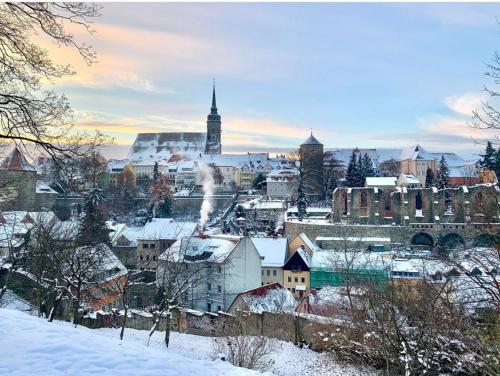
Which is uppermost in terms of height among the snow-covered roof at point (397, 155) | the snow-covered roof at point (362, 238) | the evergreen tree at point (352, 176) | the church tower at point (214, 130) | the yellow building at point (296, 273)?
the church tower at point (214, 130)

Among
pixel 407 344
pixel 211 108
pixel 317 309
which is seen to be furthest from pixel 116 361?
pixel 211 108

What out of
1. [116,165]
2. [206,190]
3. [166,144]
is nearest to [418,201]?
[206,190]

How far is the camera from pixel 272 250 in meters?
34.4

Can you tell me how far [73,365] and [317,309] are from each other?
14847mm

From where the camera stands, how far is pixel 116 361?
20.5 feet

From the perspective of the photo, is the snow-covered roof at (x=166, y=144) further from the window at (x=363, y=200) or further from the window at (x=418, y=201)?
the window at (x=418, y=201)

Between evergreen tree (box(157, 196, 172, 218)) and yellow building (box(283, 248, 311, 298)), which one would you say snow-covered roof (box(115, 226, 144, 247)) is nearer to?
yellow building (box(283, 248, 311, 298))

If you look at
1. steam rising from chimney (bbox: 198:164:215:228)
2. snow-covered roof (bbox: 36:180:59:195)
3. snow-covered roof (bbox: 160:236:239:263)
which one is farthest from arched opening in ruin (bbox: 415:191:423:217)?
snow-covered roof (bbox: 36:180:59:195)

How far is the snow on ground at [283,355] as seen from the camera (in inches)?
506

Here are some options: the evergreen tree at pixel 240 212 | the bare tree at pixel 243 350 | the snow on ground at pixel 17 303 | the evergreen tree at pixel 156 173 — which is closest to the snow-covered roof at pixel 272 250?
the bare tree at pixel 243 350

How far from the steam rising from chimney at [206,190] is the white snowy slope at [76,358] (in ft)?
167

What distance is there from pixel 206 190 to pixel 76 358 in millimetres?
69524

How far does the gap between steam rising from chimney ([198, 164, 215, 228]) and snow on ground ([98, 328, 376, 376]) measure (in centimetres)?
4154

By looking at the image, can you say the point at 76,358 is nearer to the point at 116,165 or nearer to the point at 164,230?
the point at 164,230
